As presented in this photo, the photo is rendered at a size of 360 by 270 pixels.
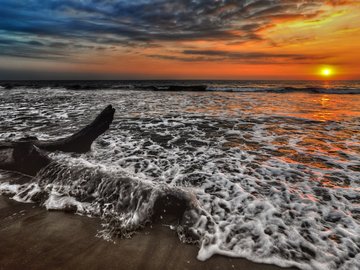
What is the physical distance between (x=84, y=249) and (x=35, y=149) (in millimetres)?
3512

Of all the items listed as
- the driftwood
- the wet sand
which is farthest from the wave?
the wet sand

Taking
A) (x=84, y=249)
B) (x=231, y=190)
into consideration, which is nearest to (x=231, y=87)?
(x=231, y=190)

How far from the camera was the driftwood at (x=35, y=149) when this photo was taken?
16.7 ft

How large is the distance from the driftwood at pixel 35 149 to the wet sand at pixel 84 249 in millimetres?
1830

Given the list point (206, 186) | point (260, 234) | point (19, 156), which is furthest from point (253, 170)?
point (19, 156)

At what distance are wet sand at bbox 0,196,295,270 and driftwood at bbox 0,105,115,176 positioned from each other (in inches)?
72.1

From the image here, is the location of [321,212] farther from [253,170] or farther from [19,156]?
[19,156]

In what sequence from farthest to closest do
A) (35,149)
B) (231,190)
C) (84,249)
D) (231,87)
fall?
(231,87) < (35,149) < (231,190) < (84,249)

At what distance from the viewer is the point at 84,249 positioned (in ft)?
9.34

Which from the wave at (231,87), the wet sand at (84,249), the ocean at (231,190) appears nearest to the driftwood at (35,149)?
the ocean at (231,190)

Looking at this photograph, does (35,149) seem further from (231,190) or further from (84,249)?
(231,190)

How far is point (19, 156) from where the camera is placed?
5.22m

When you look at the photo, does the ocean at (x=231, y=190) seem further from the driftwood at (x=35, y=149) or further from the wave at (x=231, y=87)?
the wave at (x=231, y=87)

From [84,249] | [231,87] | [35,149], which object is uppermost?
[231,87]
